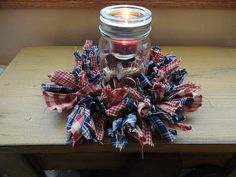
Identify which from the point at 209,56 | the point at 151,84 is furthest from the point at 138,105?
the point at 209,56

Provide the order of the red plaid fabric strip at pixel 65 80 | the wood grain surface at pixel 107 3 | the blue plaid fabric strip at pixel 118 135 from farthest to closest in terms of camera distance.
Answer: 1. the wood grain surface at pixel 107 3
2. the red plaid fabric strip at pixel 65 80
3. the blue plaid fabric strip at pixel 118 135

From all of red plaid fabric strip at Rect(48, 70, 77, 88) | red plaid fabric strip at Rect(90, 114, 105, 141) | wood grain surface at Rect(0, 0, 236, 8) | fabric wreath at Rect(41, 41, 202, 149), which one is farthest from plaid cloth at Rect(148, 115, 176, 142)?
wood grain surface at Rect(0, 0, 236, 8)

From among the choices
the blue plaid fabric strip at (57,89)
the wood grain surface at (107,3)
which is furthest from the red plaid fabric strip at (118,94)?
the wood grain surface at (107,3)

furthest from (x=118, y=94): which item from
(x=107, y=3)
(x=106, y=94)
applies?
(x=107, y=3)

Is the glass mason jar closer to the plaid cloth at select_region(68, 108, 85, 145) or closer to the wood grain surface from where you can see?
the plaid cloth at select_region(68, 108, 85, 145)

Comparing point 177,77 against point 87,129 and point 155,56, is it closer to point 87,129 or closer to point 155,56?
point 155,56

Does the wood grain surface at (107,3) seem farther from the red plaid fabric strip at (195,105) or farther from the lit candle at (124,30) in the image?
the red plaid fabric strip at (195,105)
